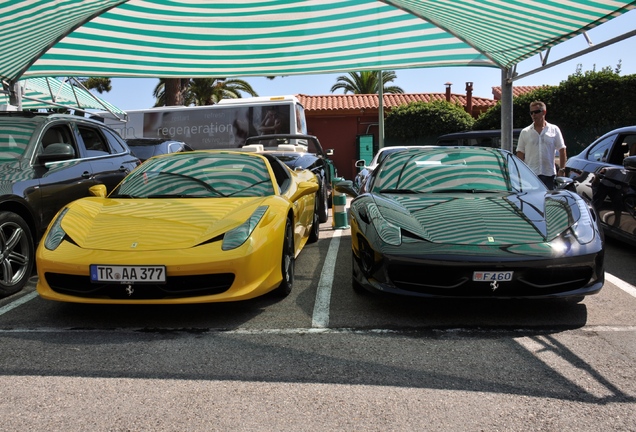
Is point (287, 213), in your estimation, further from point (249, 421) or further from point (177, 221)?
point (249, 421)

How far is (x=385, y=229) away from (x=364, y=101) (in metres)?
21.5

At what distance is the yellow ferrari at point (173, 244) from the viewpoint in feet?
11.2

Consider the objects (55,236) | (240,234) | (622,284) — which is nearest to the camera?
(240,234)

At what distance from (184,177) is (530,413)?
3395 mm

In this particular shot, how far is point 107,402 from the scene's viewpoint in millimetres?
2453

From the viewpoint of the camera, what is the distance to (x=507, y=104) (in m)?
8.55

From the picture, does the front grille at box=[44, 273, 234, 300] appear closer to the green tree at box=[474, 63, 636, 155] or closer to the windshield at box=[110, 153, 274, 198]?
the windshield at box=[110, 153, 274, 198]

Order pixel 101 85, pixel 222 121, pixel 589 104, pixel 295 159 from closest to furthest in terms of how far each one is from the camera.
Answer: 1. pixel 295 159
2. pixel 222 121
3. pixel 589 104
4. pixel 101 85

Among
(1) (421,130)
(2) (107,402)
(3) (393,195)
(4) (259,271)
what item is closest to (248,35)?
(3) (393,195)

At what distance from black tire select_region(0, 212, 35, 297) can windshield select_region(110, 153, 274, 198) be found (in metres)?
0.76

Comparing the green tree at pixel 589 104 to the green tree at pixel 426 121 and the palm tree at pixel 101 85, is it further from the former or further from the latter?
the palm tree at pixel 101 85

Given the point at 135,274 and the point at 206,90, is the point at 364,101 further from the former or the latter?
the point at 135,274

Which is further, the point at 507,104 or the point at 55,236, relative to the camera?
the point at 507,104

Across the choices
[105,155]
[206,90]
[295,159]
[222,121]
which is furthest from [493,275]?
[206,90]
